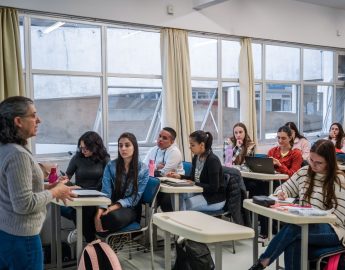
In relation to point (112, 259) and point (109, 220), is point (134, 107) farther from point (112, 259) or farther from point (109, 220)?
point (112, 259)

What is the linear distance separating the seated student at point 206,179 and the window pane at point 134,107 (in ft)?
4.92

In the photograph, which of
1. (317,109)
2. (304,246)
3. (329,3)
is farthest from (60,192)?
(317,109)

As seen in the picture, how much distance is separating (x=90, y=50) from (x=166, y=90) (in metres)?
1.06

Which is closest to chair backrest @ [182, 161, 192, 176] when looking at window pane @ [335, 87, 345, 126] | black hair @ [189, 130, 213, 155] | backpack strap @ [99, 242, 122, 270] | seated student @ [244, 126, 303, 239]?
black hair @ [189, 130, 213, 155]

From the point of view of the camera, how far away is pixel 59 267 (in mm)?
3326

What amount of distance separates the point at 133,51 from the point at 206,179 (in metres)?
2.18

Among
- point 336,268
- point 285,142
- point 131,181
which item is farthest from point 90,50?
point 336,268

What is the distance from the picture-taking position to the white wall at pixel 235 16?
4.54 meters

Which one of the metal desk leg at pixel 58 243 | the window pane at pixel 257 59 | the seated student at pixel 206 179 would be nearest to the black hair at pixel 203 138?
the seated student at pixel 206 179

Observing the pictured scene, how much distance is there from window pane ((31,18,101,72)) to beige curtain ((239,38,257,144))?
7.24 feet

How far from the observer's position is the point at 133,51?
5.09m

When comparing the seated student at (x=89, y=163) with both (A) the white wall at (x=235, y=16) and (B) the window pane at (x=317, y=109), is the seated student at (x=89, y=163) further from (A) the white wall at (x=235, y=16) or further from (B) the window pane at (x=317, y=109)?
(B) the window pane at (x=317, y=109)

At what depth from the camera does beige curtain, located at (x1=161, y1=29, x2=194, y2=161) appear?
5105 millimetres

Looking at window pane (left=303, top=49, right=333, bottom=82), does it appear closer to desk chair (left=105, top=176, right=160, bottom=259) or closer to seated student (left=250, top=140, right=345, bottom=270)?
desk chair (left=105, top=176, right=160, bottom=259)
